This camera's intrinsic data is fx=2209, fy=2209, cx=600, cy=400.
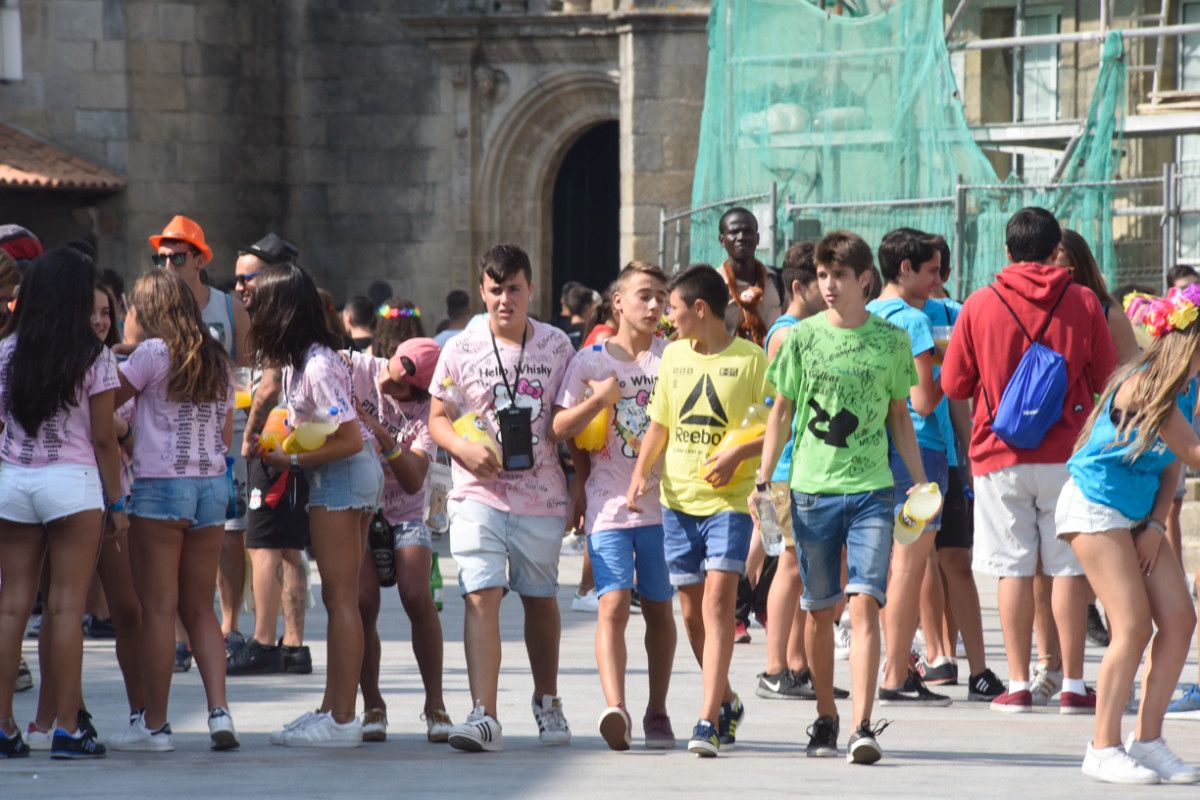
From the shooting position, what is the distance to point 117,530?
7477 mm

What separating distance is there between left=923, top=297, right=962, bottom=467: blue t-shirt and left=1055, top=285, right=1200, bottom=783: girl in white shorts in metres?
1.79

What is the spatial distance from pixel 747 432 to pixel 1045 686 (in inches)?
80.8

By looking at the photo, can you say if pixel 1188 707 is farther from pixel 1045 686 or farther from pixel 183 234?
pixel 183 234

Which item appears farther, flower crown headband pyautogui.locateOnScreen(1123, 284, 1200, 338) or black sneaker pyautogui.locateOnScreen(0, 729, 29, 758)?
black sneaker pyautogui.locateOnScreen(0, 729, 29, 758)


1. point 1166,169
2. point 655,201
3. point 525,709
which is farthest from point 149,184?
point 525,709

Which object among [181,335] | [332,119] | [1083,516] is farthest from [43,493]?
[332,119]

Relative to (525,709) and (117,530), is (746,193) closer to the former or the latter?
(525,709)

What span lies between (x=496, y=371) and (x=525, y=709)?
1.66 metres

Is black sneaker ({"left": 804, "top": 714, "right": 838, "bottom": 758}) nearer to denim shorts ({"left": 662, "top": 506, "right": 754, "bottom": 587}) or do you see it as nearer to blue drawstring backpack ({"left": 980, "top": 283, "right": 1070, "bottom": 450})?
denim shorts ({"left": 662, "top": 506, "right": 754, "bottom": 587})

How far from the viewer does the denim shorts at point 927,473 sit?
8.34 m

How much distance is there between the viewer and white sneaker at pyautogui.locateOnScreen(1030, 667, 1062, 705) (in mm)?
8695

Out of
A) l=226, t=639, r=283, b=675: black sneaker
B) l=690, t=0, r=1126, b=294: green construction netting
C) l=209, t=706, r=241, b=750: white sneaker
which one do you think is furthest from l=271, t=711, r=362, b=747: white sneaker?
l=690, t=0, r=1126, b=294: green construction netting

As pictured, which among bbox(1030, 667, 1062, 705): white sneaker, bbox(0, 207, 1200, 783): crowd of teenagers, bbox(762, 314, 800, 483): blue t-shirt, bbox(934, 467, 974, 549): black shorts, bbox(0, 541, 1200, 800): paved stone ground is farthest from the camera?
bbox(934, 467, 974, 549): black shorts
